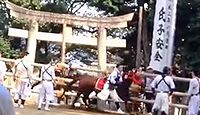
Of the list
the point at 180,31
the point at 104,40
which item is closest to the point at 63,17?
the point at 104,40

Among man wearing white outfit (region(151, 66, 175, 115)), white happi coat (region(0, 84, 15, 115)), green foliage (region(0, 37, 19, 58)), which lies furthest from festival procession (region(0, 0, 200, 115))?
white happi coat (region(0, 84, 15, 115))

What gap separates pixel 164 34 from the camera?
14125mm

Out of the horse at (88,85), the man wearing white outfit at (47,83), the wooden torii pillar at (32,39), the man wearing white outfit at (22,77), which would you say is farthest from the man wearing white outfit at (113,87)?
the wooden torii pillar at (32,39)

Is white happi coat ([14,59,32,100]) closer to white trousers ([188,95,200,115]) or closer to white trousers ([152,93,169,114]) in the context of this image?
white trousers ([152,93,169,114])

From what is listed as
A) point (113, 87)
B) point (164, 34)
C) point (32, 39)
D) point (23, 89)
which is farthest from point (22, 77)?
point (164, 34)

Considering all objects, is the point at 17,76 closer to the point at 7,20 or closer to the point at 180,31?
the point at 180,31

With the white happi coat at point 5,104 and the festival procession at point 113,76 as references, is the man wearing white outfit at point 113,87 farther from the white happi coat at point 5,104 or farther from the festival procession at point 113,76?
the white happi coat at point 5,104

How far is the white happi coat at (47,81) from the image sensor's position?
1248 cm

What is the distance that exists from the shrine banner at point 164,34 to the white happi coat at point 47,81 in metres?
3.31

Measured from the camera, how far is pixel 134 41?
21.5 metres

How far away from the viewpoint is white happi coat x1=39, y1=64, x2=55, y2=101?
12477mm

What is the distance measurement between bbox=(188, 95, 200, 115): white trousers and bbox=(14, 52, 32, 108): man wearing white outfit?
14.2ft

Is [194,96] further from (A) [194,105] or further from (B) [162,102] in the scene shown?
(B) [162,102]

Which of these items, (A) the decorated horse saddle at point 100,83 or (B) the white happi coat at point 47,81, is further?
(A) the decorated horse saddle at point 100,83
